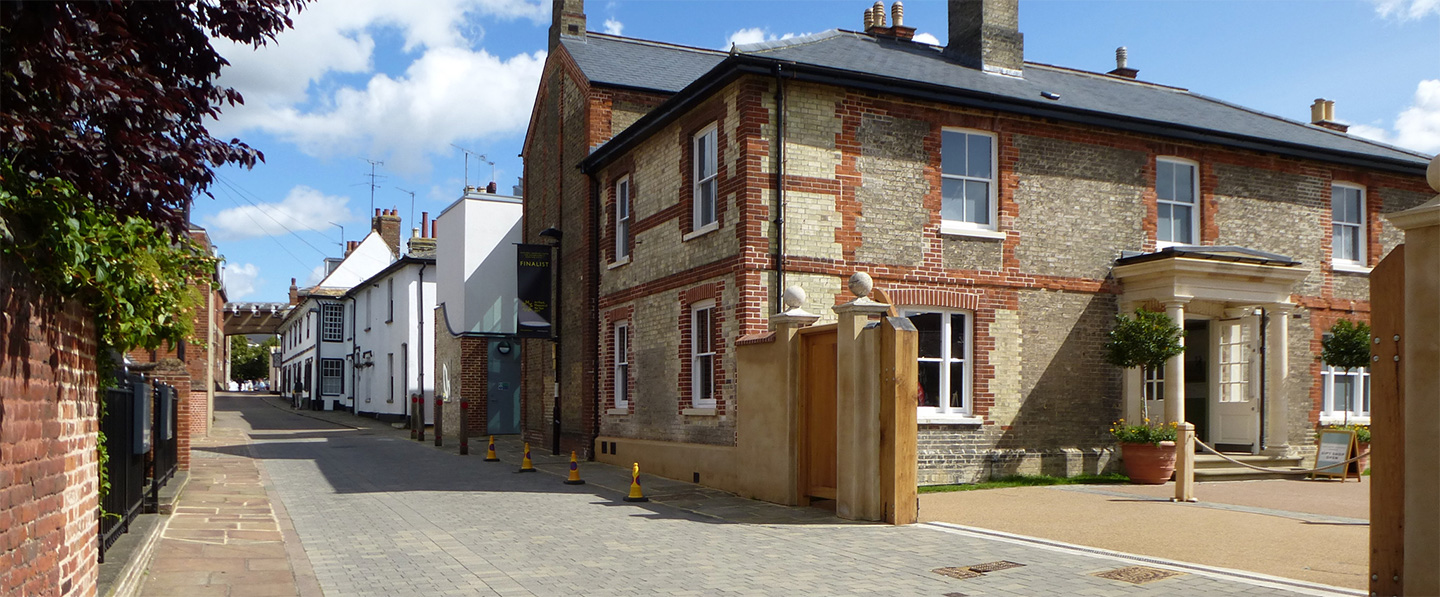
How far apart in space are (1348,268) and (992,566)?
13.9 m

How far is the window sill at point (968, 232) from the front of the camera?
645 inches

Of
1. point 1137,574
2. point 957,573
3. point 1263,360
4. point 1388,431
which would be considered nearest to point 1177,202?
point 1263,360

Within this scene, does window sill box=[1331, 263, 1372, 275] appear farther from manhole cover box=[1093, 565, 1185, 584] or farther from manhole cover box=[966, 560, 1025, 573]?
manhole cover box=[966, 560, 1025, 573]

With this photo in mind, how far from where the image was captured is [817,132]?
51.3 ft

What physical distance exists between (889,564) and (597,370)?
489 inches

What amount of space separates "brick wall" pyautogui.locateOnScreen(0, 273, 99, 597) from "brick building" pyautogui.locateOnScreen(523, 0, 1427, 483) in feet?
29.8

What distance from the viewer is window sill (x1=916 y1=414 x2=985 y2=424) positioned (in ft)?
51.7

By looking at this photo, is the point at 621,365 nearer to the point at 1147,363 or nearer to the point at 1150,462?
the point at 1147,363

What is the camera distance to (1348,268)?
63.7ft

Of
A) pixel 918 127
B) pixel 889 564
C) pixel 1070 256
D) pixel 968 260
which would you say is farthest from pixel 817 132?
pixel 889 564

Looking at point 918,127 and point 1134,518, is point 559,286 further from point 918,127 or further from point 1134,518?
point 1134,518

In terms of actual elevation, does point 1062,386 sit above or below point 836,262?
below

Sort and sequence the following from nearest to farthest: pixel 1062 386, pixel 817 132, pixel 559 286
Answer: pixel 817 132, pixel 1062 386, pixel 559 286

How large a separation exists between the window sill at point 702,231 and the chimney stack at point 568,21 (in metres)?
9.48
